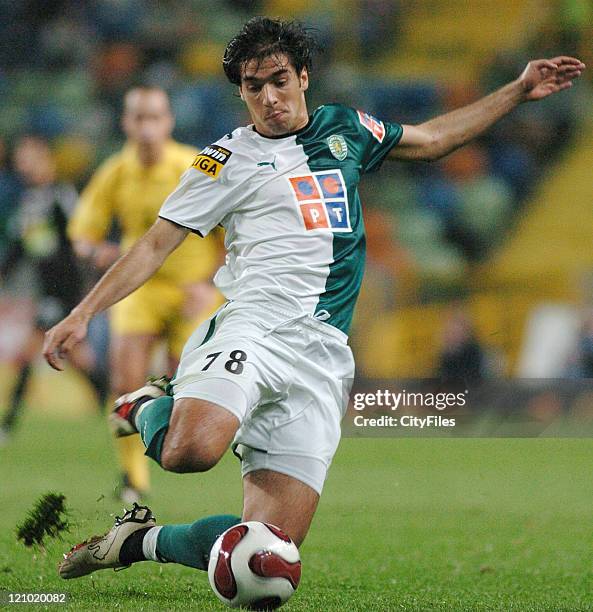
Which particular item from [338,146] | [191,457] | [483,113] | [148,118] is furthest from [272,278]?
[148,118]

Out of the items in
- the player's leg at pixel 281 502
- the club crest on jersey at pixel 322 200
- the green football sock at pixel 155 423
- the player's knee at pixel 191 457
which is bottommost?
the player's leg at pixel 281 502

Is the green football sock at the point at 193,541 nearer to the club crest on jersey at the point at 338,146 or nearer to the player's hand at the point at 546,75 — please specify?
the club crest on jersey at the point at 338,146

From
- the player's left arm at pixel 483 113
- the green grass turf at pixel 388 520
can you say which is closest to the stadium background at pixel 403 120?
the green grass turf at pixel 388 520

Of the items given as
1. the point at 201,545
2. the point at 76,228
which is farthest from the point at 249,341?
the point at 76,228

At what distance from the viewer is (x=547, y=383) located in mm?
6977

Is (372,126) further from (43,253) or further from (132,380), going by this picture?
(43,253)

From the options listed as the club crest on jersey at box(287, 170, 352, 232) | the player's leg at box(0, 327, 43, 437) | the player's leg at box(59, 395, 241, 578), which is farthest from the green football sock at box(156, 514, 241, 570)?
the player's leg at box(0, 327, 43, 437)

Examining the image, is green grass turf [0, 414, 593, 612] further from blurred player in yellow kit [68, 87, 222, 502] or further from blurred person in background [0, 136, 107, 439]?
blurred player in yellow kit [68, 87, 222, 502]

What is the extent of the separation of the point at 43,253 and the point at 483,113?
15.0 feet

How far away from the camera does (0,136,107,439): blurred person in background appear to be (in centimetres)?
791

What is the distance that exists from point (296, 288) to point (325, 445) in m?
0.54

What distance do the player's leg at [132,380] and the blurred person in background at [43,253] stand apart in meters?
1.10

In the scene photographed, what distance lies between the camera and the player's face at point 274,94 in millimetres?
3850

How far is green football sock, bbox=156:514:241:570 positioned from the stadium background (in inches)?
158
